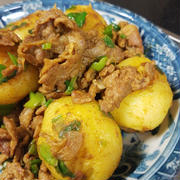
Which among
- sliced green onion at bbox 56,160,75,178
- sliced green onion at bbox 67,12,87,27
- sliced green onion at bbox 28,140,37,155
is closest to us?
sliced green onion at bbox 56,160,75,178

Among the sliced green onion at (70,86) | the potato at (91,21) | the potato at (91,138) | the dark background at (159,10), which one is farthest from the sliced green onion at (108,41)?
the dark background at (159,10)

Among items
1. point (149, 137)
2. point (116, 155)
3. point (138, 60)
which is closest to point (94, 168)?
point (116, 155)

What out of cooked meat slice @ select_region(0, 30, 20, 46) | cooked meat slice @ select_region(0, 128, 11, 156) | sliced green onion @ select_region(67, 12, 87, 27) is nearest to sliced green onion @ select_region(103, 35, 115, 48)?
sliced green onion @ select_region(67, 12, 87, 27)

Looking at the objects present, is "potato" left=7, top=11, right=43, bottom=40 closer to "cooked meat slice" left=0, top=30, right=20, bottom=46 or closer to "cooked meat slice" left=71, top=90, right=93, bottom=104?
"cooked meat slice" left=0, top=30, right=20, bottom=46

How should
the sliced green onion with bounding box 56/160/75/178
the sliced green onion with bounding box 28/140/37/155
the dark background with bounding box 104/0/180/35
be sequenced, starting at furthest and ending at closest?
the dark background with bounding box 104/0/180/35, the sliced green onion with bounding box 28/140/37/155, the sliced green onion with bounding box 56/160/75/178

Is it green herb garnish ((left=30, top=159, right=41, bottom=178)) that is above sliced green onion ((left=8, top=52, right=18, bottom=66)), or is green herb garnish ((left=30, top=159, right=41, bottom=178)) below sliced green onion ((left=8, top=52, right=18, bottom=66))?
below

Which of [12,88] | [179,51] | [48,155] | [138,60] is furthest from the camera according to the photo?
[179,51]

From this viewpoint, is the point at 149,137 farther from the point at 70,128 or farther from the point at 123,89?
the point at 70,128
